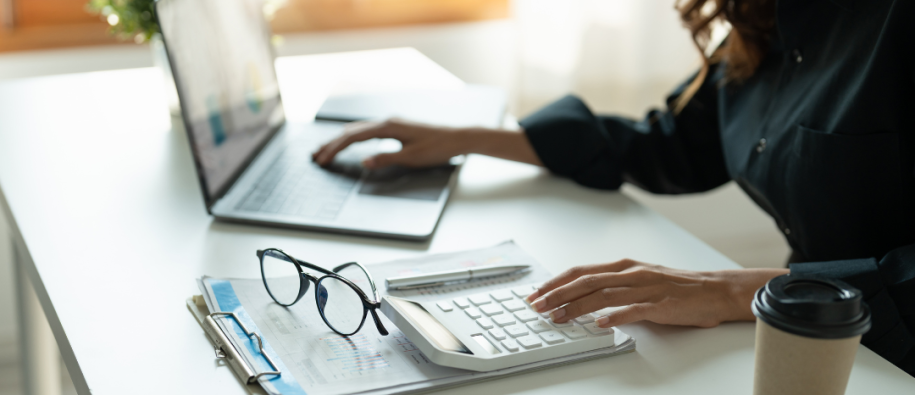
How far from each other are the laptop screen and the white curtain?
964 millimetres

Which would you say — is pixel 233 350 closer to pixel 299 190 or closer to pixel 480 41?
pixel 299 190

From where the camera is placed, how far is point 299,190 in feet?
3.12

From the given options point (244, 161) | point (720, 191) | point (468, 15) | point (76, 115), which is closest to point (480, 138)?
point (244, 161)

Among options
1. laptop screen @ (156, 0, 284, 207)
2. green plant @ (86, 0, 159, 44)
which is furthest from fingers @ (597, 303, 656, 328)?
green plant @ (86, 0, 159, 44)

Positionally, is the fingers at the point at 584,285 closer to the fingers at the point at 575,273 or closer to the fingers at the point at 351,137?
the fingers at the point at 575,273

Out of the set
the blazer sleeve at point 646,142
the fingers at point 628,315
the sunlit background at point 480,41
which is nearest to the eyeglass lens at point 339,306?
the fingers at point 628,315

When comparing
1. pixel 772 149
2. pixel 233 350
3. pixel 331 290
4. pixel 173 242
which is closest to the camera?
pixel 233 350

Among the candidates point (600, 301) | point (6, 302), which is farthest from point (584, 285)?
point (6, 302)

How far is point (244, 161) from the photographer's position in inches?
38.6

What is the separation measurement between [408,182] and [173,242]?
0.31m

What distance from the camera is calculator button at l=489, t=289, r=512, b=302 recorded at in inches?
26.4

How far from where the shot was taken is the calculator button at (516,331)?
2.02ft

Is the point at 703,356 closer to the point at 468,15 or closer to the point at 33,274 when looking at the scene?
the point at 33,274

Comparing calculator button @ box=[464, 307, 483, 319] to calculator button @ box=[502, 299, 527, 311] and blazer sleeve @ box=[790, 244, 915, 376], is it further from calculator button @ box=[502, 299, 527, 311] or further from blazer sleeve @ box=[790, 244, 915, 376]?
blazer sleeve @ box=[790, 244, 915, 376]
